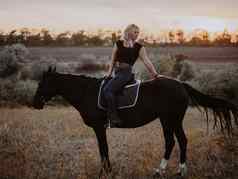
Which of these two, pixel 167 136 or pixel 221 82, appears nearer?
pixel 167 136

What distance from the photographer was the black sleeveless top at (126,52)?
4418mm

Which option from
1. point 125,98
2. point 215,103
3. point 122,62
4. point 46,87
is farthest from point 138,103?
point 46,87

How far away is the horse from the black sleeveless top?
0.43m

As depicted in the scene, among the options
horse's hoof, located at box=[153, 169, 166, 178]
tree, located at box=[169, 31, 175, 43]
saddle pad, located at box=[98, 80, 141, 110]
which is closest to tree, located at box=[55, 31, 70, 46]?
tree, located at box=[169, 31, 175, 43]

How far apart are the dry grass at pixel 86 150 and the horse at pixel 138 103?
436 millimetres

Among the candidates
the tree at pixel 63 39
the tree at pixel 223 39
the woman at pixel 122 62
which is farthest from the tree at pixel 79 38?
the woman at pixel 122 62

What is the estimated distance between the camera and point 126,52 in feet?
14.5

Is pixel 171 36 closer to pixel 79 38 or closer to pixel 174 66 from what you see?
pixel 174 66

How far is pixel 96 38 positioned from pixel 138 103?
362 centimetres

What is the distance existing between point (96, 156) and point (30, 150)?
3.76 feet

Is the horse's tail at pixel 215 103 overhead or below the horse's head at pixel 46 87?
below

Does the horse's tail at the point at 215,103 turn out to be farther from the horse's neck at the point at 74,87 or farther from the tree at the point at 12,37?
the tree at the point at 12,37

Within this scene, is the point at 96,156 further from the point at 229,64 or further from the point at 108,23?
the point at 229,64

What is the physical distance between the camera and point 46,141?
6.16 m
